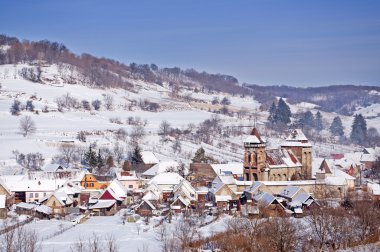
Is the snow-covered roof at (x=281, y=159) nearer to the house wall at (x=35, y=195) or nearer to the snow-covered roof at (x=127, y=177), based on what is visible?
the snow-covered roof at (x=127, y=177)

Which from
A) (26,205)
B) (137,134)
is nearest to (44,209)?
(26,205)

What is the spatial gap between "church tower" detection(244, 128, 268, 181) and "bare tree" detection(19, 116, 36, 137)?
32.8 metres

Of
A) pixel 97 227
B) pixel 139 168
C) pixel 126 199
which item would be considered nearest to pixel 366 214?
pixel 97 227

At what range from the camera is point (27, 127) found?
6850 centimetres

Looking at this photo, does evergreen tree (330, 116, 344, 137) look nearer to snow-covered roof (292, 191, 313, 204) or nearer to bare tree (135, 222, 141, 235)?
snow-covered roof (292, 191, 313, 204)

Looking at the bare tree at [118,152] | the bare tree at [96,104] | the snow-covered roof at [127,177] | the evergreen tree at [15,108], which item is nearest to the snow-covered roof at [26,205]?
the snow-covered roof at [127,177]

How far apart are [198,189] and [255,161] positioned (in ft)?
14.4

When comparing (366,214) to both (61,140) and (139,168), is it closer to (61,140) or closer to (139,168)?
(139,168)

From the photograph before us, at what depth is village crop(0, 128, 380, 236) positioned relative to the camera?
35.8 metres

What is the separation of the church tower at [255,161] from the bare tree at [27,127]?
108ft

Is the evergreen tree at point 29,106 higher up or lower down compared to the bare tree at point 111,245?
higher up

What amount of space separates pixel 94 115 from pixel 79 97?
45.1ft

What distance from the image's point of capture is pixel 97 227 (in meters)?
Result: 31.4

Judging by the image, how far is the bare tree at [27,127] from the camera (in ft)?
222
